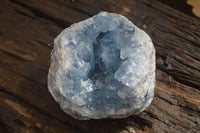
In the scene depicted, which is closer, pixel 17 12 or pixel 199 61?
pixel 199 61

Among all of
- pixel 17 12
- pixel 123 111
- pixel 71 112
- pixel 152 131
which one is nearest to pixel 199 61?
pixel 152 131

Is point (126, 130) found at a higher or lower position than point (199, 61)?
lower

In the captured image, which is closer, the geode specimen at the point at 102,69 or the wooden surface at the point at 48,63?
the geode specimen at the point at 102,69

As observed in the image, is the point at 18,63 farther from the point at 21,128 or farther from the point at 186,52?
the point at 186,52

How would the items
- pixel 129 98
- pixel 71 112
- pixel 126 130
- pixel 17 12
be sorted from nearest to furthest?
pixel 129 98, pixel 71 112, pixel 126 130, pixel 17 12

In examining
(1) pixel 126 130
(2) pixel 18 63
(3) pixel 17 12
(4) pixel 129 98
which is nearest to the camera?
(4) pixel 129 98
